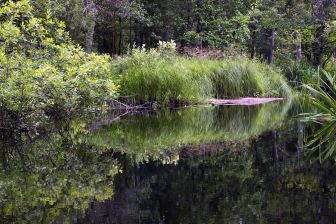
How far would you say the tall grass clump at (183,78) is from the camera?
39.5ft

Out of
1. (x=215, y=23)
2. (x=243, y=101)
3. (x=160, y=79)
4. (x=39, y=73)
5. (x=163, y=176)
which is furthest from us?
(x=215, y=23)

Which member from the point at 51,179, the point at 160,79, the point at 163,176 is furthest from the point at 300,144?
the point at 160,79

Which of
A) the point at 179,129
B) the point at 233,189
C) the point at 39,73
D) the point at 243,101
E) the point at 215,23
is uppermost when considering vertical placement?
the point at 215,23

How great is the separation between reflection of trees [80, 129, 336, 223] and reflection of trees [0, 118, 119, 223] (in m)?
0.30

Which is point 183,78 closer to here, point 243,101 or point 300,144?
point 243,101

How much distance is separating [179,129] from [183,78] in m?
4.67

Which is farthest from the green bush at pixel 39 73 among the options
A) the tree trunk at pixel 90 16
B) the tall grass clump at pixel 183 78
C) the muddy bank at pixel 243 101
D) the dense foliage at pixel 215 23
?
the dense foliage at pixel 215 23

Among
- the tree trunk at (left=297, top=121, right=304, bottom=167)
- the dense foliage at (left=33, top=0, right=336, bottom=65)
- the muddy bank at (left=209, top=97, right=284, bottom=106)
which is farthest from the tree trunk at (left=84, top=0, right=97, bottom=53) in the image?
the tree trunk at (left=297, top=121, right=304, bottom=167)

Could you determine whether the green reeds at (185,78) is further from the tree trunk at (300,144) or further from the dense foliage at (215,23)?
the tree trunk at (300,144)

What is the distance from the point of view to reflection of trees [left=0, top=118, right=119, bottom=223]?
355cm

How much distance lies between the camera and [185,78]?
1255 centimetres

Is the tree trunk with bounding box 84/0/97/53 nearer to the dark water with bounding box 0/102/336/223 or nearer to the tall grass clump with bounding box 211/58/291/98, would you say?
the tall grass clump with bounding box 211/58/291/98

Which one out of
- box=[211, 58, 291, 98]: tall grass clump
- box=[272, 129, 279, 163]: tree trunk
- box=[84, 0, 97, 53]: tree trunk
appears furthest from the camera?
box=[84, 0, 97, 53]: tree trunk

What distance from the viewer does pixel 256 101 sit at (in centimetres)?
1403
